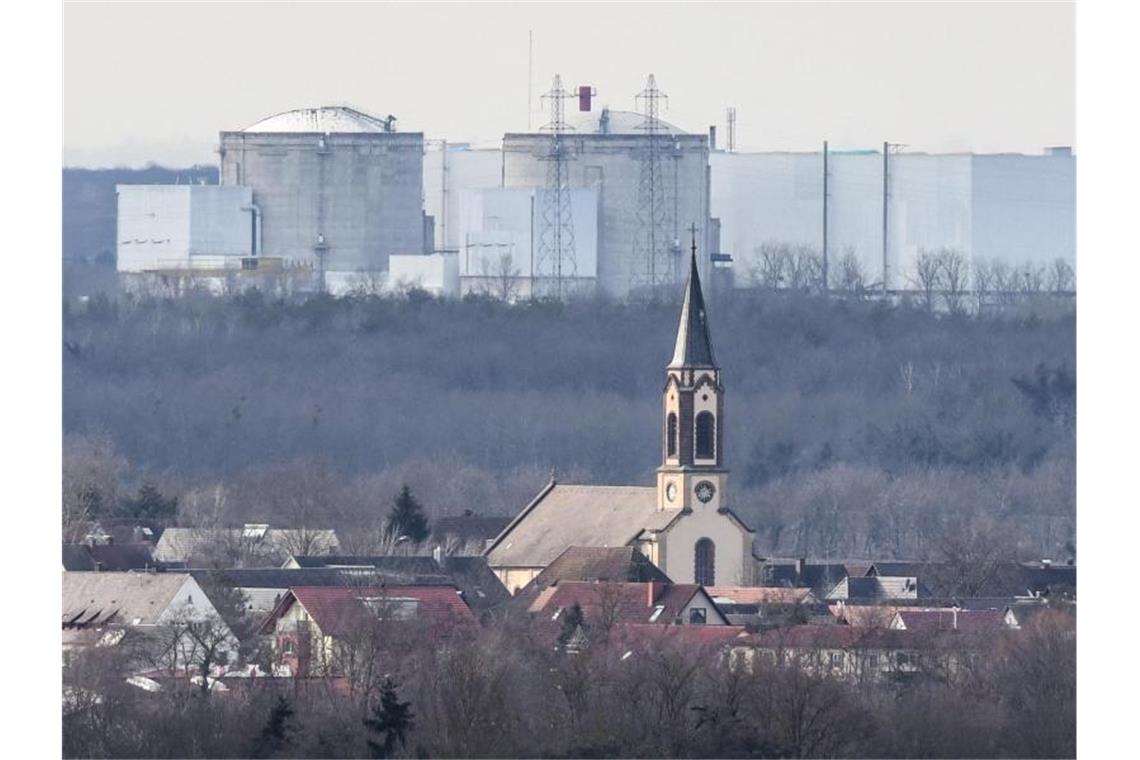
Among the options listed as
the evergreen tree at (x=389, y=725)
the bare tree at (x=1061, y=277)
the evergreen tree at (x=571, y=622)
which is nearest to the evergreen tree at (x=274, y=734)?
the evergreen tree at (x=389, y=725)

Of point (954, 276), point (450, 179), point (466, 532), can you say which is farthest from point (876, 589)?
point (450, 179)

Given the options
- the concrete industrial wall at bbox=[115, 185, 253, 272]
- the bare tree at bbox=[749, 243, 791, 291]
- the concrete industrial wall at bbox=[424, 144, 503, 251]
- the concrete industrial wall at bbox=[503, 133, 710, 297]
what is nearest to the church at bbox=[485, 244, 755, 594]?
the concrete industrial wall at bbox=[115, 185, 253, 272]

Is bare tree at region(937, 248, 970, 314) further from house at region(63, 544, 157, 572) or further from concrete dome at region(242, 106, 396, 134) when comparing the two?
house at region(63, 544, 157, 572)

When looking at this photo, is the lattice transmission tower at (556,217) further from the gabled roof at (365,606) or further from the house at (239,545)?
the gabled roof at (365,606)

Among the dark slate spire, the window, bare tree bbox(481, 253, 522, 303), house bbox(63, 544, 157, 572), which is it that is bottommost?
house bbox(63, 544, 157, 572)

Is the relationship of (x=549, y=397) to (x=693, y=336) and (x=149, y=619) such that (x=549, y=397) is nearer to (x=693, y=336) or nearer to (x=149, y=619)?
(x=693, y=336)
